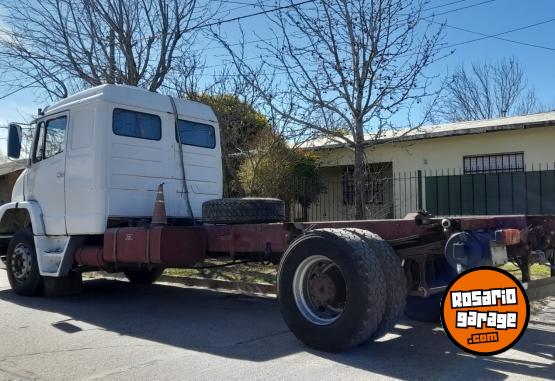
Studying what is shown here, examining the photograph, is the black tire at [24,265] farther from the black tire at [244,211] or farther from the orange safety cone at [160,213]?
the black tire at [244,211]

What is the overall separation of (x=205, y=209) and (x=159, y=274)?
12.1 ft

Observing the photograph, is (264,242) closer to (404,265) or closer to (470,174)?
(404,265)

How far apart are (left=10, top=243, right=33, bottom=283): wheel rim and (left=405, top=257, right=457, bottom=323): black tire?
618 centimetres

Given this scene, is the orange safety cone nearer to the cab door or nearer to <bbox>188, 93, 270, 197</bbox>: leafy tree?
the cab door

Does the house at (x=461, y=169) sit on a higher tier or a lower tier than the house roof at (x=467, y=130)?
lower

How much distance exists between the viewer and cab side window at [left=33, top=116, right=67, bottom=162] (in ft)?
29.8

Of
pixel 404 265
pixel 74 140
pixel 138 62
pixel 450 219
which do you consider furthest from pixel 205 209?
pixel 138 62

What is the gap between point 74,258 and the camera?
901 cm

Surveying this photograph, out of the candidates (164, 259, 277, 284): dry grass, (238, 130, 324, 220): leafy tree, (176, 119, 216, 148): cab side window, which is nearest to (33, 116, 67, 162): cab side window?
(176, 119, 216, 148): cab side window

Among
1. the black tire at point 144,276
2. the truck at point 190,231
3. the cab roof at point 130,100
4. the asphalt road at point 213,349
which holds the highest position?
the cab roof at point 130,100

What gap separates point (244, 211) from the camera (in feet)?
24.6

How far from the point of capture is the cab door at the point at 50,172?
29.7 ft

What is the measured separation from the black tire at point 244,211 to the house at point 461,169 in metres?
6.76

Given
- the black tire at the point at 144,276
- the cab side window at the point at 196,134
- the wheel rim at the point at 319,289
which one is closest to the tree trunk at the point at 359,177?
the cab side window at the point at 196,134
